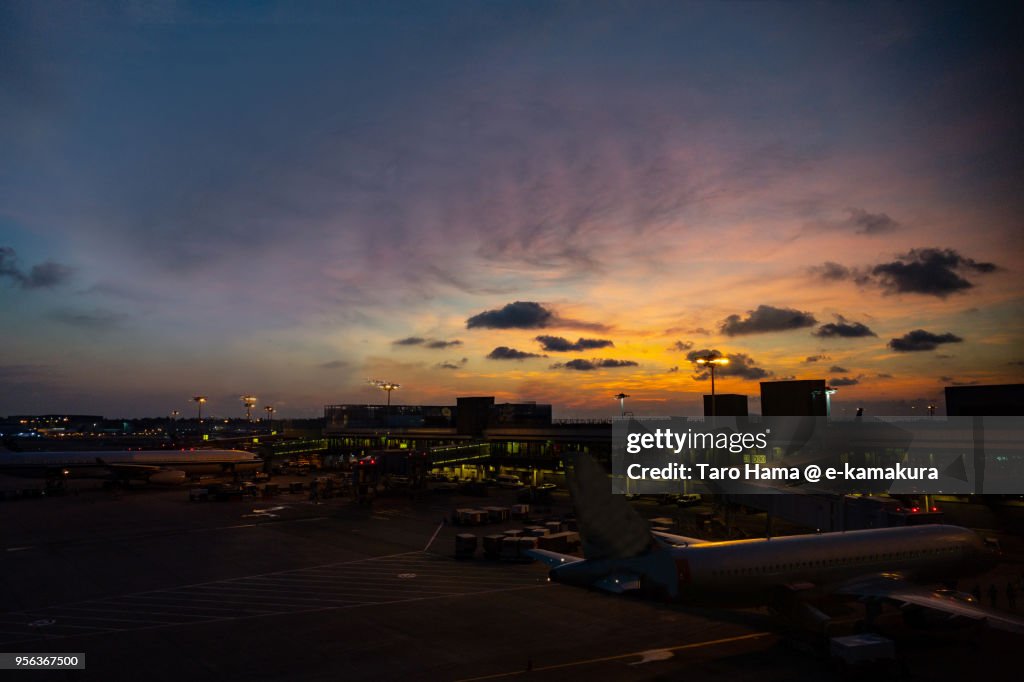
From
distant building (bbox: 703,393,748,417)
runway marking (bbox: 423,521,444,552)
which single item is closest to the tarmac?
runway marking (bbox: 423,521,444,552)

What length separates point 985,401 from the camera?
88.9 metres

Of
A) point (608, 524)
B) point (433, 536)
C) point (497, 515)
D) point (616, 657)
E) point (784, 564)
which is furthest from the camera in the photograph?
point (497, 515)

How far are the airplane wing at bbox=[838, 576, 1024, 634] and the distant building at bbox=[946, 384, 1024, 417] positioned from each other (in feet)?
241

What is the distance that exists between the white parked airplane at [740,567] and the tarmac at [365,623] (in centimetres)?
222

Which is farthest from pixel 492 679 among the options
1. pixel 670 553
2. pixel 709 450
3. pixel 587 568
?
pixel 709 450

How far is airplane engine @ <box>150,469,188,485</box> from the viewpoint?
99312 millimetres

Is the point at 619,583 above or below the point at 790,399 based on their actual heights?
below

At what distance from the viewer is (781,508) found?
193 ft

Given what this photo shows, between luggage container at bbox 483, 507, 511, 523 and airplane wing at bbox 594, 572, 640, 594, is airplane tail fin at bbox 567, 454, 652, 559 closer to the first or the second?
airplane wing at bbox 594, 572, 640, 594

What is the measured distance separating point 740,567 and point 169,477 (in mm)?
100090

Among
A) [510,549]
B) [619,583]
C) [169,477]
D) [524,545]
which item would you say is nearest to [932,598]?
[619,583]

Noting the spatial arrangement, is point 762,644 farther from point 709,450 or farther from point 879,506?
point 709,450

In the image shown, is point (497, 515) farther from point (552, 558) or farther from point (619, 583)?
point (619, 583)

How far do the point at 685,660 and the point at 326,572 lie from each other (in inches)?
1083
